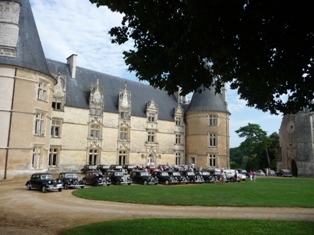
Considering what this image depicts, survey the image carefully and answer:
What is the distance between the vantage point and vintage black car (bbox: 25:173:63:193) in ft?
60.8

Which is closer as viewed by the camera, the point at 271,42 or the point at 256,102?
the point at 271,42

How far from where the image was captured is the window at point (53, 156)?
3083cm

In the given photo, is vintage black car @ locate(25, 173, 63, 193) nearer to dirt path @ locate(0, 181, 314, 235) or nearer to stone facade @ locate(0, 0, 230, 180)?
dirt path @ locate(0, 181, 314, 235)

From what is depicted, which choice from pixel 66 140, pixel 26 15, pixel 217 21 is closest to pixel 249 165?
pixel 66 140

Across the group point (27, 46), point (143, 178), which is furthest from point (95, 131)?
point (27, 46)

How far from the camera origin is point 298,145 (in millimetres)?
44125

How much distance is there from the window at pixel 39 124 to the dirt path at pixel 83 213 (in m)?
11.9

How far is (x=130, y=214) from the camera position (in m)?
11.6

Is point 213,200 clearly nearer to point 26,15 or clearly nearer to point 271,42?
point 271,42

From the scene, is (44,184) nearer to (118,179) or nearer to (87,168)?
(118,179)

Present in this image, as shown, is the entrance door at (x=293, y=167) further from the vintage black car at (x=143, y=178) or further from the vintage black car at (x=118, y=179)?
the vintage black car at (x=118, y=179)

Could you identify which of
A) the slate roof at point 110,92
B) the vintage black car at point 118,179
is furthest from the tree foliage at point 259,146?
the vintage black car at point 118,179

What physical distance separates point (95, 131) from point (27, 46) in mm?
12915

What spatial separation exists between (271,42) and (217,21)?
4.62ft
